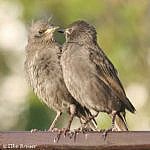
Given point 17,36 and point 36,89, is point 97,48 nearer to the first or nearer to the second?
point 36,89

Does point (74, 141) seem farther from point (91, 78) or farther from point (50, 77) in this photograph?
point (50, 77)

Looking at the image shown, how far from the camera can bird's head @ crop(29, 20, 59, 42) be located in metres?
→ 8.49

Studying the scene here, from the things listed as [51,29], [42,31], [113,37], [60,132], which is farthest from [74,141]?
[113,37]

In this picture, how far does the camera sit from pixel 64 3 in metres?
11.8

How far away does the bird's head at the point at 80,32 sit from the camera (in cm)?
803

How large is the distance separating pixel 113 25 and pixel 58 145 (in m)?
5.89

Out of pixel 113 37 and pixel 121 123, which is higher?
pixel 113 37

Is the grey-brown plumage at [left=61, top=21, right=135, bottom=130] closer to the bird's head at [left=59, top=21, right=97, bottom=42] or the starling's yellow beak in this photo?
the bird's head at [left=59, top=21, right=97, bottom=42]

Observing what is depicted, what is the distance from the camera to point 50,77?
27.0 ft

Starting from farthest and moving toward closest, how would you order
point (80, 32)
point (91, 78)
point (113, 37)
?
point (113, 37) < point (80, 32) < point (91, 78)

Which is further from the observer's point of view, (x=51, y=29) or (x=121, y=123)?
(x=51, y=29)

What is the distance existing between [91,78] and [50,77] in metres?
0.48

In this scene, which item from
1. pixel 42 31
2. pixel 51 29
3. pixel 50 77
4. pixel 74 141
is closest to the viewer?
pixel 74 141

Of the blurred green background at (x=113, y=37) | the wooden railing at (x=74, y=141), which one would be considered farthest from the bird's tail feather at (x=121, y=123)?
the blurred green background at (x=113, y=37)
